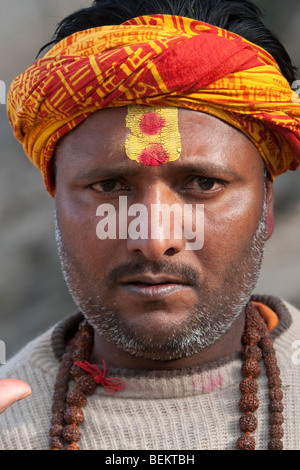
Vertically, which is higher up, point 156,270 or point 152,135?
point 152,135

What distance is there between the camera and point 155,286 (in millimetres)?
2311

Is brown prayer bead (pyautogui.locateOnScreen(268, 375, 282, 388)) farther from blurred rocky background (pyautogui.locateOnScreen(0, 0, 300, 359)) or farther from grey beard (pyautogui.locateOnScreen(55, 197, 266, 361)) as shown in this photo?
blurred rocky background (pyautogui.locateOnScreen(0, 0, 300, 359))

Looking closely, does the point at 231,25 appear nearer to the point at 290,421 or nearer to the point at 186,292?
the point at 186,292

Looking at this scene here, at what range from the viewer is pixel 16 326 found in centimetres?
503

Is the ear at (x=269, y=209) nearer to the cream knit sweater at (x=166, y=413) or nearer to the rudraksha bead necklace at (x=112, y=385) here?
the rudraksha bead necklace at (x=112, y=385)

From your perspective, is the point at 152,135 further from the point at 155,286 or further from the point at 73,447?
the point at 73,447

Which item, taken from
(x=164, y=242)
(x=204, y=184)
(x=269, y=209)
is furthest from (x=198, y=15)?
(x=164, y=242)

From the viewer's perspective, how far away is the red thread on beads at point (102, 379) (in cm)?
258

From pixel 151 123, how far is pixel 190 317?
67 centimetres

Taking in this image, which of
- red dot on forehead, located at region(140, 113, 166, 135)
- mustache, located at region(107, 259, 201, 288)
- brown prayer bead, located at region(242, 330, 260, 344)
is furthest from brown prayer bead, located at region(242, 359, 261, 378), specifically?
red dot on forehead, located at region(140, 113, 166, 135)

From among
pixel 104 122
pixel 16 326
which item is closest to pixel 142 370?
pixel 104 122

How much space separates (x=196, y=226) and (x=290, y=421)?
2.53 ft

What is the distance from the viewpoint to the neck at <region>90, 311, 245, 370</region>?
256 cm

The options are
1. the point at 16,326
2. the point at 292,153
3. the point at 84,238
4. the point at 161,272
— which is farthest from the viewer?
the point at 16,326
